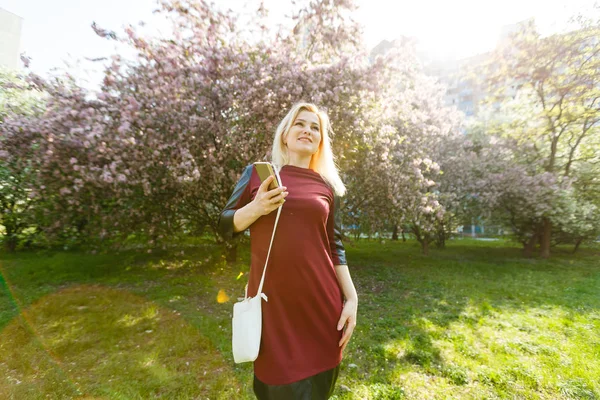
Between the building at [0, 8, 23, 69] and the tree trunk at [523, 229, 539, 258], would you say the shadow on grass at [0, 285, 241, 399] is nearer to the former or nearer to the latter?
the building at [0, 8, 23, 69]

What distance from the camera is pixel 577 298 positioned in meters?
8.88

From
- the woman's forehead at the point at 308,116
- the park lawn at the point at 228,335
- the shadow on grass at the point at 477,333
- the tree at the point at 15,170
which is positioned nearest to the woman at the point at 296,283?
the woman's forehead at the point at 308,116

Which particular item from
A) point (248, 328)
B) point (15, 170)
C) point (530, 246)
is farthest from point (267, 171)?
point (530, 246)

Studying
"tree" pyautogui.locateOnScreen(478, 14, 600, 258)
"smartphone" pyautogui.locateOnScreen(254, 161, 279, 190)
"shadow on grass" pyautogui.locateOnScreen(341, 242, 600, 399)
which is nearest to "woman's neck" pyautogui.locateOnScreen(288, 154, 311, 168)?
"smartphone" pyautogui.locateOnScreen(254, 161, 279, 190)

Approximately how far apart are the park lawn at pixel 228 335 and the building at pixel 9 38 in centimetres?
684

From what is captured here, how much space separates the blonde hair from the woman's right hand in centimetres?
58

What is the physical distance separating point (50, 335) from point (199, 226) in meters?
4.83

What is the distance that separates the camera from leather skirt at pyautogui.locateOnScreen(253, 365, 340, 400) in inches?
71.1

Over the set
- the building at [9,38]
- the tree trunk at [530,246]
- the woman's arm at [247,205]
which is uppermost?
the building at [9,38]

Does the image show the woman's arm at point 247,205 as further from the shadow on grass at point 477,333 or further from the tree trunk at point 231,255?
the tree trunk at point 231,255

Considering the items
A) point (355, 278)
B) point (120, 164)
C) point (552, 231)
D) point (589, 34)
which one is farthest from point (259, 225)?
point (552, 231)

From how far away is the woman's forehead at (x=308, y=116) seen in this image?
7.54ft

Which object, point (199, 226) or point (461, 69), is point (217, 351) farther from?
point (461, 69)

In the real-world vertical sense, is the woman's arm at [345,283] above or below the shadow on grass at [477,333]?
above
